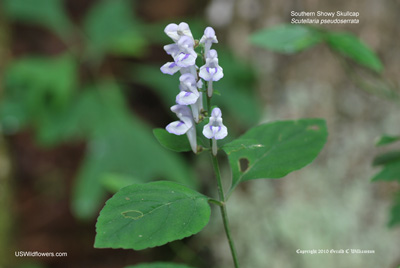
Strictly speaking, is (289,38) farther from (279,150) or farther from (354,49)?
(279,150)

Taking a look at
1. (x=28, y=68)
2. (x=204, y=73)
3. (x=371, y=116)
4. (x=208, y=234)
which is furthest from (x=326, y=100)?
(x=28, y=68)

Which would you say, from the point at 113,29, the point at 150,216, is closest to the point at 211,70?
the point at 150,216

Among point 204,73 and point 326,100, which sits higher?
point 204,73

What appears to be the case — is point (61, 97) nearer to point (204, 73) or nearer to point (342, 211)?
point (342, 211)

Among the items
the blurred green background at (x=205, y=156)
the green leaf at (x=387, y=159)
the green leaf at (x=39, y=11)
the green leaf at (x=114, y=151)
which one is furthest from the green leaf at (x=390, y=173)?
the green leaf at (x=39, y=11)

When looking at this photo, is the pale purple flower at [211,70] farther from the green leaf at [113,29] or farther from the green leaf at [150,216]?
the green leaf at [113,29]

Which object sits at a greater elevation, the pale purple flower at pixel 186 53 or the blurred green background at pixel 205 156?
the pale purple flower at pixel 186 53

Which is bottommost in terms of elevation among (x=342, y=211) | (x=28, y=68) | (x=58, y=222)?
(x=58, y=222)
